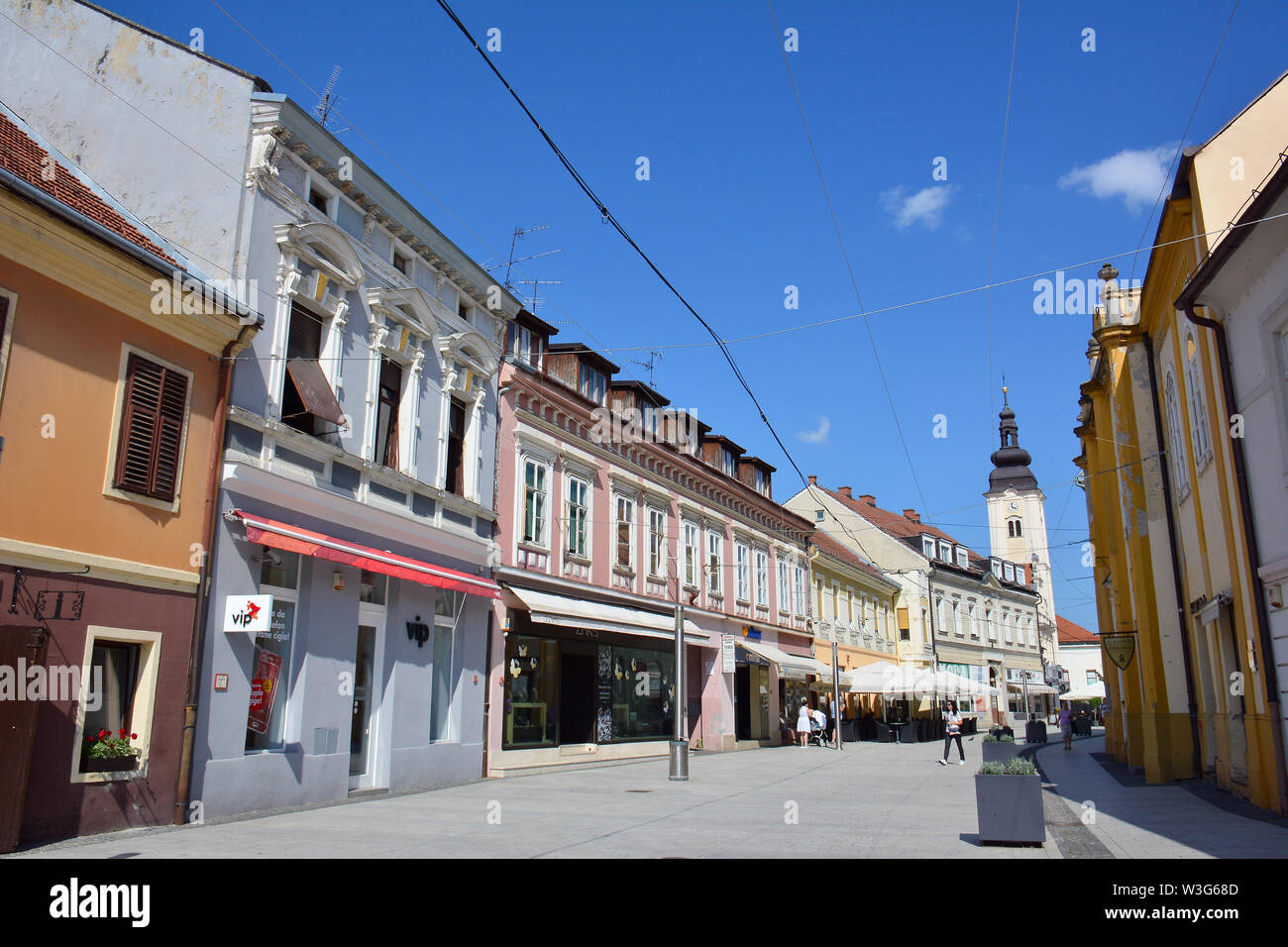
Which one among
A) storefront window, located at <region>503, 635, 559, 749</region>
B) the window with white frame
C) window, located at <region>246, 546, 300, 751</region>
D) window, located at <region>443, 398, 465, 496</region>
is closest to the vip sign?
window, located at <region>246, 546, 300, 751</region>

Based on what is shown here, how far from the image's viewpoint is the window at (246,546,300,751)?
12898 mm

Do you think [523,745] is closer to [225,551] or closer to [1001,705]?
[225,551]

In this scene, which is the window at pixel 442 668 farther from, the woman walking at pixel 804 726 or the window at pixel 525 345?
the woman walking at pixel 804 726

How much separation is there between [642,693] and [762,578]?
1041cm

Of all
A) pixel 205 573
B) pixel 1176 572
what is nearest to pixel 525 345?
pixel 205 573

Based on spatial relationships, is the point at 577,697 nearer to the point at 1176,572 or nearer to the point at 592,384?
the point at 592,384

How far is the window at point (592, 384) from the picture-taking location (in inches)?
931

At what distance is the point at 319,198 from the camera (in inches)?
588

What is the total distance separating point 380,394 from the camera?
16344 mm

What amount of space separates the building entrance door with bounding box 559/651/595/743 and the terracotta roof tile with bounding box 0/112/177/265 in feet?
42.0

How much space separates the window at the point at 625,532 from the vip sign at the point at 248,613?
1278 centimetres

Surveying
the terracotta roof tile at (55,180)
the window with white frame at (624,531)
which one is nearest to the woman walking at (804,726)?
the window with white frame at (624,531)

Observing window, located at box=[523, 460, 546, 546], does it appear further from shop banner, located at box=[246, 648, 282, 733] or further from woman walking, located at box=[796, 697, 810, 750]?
woman walking, located at box=[796, 697, 810, 750]
